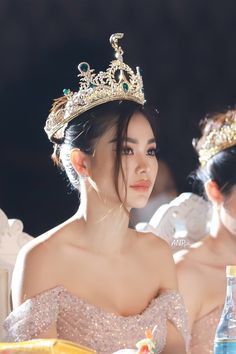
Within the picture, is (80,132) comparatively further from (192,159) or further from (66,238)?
(192,159)

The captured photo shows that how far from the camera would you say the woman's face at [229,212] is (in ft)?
9.05

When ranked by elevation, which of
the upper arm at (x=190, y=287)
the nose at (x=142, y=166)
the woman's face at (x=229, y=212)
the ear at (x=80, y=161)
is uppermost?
the ear at (x=80, y=161)

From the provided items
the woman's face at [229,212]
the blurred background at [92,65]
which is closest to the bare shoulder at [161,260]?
the woman's face at [229,212]

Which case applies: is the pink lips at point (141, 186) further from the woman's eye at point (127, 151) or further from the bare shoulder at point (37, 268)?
the bare shoulder at point (37, 268)

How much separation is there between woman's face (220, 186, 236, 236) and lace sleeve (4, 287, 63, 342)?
0.79 metres

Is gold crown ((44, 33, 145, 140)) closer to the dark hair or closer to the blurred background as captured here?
the dark hair

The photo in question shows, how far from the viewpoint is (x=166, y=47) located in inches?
174

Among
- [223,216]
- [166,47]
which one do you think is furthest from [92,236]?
[166,47]

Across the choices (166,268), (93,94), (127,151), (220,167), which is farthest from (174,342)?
(220,167)

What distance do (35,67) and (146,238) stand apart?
189 centimetres

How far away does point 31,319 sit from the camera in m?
2.11

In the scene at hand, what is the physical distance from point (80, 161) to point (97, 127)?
0.28 feet

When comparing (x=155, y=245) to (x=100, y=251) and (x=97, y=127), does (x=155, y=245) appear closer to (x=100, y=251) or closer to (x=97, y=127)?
(x=100, y=251)

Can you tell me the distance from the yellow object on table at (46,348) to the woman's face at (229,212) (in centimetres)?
108
